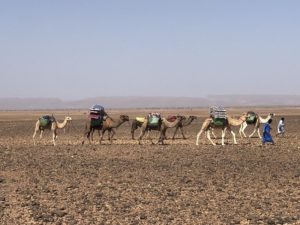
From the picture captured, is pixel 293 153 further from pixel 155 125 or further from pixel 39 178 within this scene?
pixel 39 178

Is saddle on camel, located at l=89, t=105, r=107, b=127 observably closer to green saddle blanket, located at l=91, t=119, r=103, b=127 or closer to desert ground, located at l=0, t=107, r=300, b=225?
green saddle blanket, located at l=91, t=119, r=103, b=127

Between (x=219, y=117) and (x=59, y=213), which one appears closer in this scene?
(x=59, y=213)

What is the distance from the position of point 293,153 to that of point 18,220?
11.6m

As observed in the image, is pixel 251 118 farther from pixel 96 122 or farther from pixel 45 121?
pixel 45 121

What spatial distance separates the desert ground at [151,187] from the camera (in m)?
9.27

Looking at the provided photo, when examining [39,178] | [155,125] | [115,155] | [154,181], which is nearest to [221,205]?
[154,181]

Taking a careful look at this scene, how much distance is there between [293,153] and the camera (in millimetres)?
18516

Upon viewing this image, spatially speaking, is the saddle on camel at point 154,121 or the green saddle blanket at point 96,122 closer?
the saddle on camel at point 154,121

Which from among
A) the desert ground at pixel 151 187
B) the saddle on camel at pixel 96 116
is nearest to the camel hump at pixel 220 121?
the desert ground at pixel 151 187

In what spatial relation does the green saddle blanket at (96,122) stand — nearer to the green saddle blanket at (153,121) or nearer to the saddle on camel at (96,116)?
the saddle on camel at (96,116)

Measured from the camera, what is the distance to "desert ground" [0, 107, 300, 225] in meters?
9.27

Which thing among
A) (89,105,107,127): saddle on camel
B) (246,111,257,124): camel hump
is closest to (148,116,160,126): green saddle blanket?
(89,105,107,127): saddle on camel

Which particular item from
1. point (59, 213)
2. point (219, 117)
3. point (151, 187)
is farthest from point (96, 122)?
point (59, 213)

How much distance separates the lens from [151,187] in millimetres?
11844
